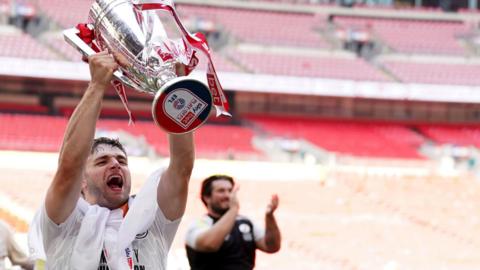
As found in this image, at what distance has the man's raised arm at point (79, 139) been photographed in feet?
11.1

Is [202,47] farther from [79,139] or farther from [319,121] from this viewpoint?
[319,121]

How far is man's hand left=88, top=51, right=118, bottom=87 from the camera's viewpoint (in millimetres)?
3367

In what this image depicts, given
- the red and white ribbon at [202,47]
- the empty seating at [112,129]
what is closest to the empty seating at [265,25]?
the empty seating at [112,129]

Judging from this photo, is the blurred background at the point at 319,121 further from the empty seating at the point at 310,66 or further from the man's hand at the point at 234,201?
the man's hand at the point at 234,201

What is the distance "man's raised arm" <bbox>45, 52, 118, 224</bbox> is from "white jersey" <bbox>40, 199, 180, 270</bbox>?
12 centimetres

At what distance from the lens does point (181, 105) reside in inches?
126

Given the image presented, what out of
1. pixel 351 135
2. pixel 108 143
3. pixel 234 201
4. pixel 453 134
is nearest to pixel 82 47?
pixel 108 143

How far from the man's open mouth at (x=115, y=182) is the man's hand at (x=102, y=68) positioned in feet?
1.26

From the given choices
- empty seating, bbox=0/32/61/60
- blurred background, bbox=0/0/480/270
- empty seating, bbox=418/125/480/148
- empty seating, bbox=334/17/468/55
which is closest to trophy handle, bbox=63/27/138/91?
blurred background, bbox=0/0/480/270

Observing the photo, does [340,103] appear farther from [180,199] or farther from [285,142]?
[180,199]

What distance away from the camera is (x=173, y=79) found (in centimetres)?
327

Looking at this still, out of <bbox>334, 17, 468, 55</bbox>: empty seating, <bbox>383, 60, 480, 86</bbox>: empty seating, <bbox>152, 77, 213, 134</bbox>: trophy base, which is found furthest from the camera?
<bbox>334, 17, 468, 55</bbox>: empty seating

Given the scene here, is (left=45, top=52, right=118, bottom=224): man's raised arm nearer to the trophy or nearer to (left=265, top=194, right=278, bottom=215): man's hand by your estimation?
the trophy

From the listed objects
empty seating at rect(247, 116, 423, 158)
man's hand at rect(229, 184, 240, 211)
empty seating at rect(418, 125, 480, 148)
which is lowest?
empty seating at rect(418, 125, 480, 148)
